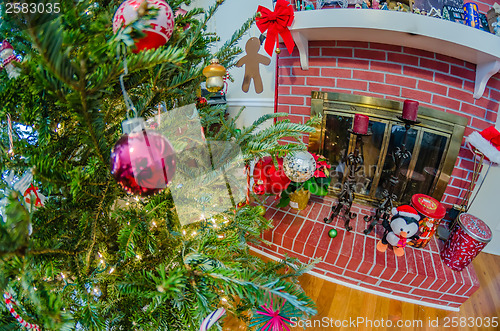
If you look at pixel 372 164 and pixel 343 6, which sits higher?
pixel 343 6

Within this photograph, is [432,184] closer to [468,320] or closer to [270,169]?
[468,320]

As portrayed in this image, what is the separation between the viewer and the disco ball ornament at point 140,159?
331 millimetres

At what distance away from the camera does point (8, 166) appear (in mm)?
394

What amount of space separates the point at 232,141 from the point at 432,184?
1.36 meters

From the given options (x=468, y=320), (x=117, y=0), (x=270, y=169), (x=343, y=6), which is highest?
(x=343, y=6)

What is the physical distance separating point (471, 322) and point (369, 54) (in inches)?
56.9

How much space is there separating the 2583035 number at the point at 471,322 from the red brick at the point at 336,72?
1359 mm

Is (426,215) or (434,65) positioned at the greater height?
(434,65)

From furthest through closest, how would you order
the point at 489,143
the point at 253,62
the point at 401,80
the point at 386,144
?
the point at 253,62 → the point at 386,144 → the point at 401,80 → the point at 489,143

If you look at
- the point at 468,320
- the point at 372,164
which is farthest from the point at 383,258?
the point at 372,164

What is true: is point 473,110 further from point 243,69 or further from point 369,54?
point 243,69

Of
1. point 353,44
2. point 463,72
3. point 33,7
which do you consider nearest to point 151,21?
point 33,7

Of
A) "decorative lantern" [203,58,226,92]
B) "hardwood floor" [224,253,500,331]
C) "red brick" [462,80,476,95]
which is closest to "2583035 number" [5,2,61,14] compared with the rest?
"decorative lantern" [203,58,226,92]

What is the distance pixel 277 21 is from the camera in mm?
1229
